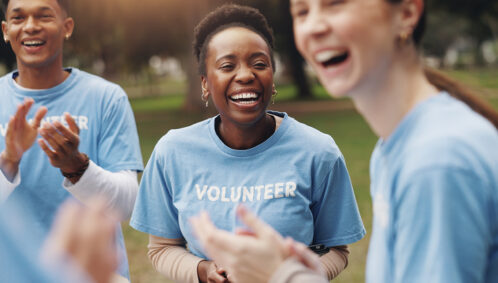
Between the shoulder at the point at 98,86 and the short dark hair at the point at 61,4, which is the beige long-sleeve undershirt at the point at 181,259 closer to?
the shoulder at the point at 98,86

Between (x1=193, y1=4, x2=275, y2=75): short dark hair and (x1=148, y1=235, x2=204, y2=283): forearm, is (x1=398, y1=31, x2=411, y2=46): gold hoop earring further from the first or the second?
(x1=148, y1=235, x2=204, y2=283): forearm

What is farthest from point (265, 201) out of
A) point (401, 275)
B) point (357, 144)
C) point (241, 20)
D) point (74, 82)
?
point (357, 144)

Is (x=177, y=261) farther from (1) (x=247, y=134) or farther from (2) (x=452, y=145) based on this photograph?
(2) (x=452, y=145)

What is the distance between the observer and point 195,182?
270 cm

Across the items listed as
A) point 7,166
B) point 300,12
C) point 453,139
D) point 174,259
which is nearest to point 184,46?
point 7,166

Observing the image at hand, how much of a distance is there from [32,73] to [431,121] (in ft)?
8.00

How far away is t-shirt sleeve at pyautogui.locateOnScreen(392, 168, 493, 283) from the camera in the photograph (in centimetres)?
131

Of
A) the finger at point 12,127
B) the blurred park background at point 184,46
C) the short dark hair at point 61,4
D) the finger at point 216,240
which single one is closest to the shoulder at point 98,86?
the short dark hair at point 61,4

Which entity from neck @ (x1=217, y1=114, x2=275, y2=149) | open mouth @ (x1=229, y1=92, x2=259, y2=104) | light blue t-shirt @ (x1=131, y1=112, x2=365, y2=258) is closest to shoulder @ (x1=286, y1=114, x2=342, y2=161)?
light blue t-shirt @ (x1=131, y1=112, x2=365, y2=258)

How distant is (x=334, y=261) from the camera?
8.79 ft

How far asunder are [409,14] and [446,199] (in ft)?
1.76

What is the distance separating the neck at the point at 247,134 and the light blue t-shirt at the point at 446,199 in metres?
1.33

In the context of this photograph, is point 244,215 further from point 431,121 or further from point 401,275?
point 431,121

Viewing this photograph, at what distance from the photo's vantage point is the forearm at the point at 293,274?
5.07 feet
